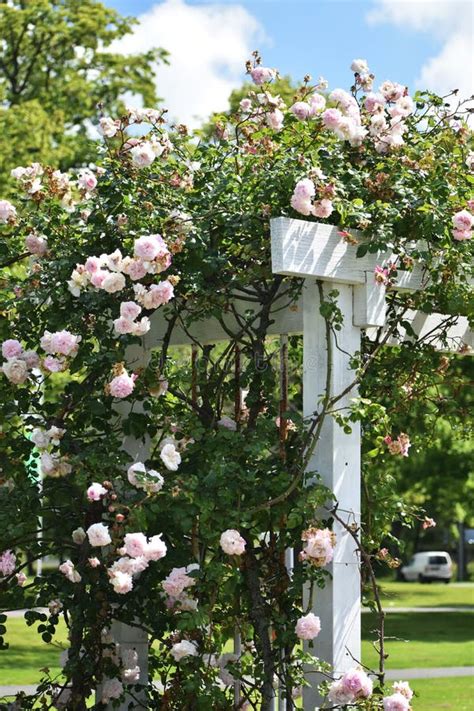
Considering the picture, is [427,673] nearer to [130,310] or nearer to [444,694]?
[444,694]

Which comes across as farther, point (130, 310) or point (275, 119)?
point (275, 119)

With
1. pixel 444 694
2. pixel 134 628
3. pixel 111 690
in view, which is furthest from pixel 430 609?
pixel 111 690

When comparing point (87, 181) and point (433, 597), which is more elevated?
point (87, 181)

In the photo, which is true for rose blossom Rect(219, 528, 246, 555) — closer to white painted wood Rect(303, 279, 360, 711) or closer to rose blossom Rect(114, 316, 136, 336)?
white painted wood Rect(303, 279, 360, 711)

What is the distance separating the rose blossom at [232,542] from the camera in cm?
445

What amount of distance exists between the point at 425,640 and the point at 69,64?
12279 mm

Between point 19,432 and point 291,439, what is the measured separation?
4.16ft

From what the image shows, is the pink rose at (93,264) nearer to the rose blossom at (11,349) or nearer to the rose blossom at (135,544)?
the rose blossom at (11,349)

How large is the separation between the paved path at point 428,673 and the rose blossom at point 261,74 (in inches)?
284

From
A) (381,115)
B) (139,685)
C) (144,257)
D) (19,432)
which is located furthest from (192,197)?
(139,685)

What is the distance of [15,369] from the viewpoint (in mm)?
5137

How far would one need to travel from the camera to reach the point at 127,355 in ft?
19.0

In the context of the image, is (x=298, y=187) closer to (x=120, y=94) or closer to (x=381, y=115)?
(x=381, y=115)

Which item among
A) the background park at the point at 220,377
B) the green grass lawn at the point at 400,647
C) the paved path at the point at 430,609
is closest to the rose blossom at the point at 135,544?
the background park at the point at 220,377
